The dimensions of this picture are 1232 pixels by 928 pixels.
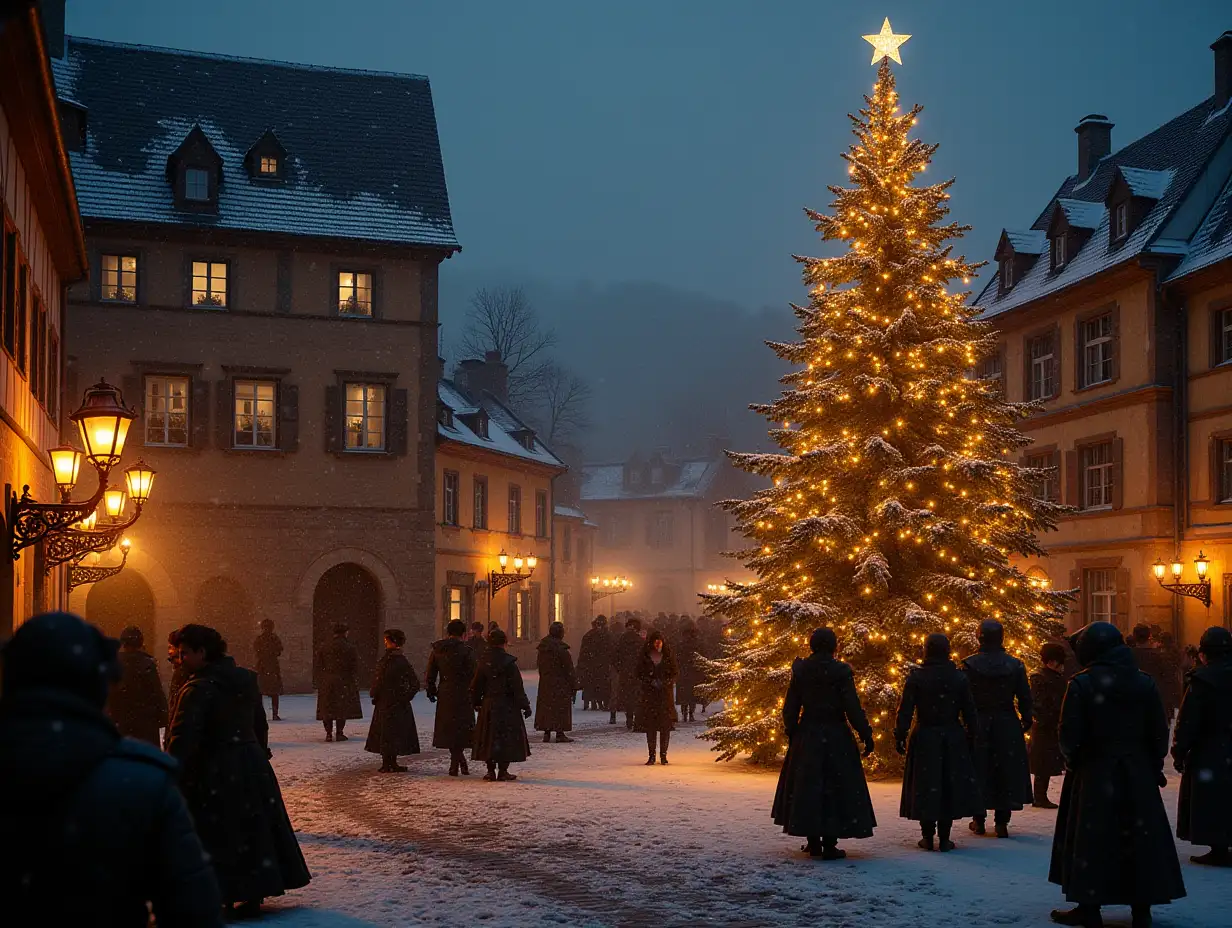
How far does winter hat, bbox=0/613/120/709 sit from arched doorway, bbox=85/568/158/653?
30.2 metres

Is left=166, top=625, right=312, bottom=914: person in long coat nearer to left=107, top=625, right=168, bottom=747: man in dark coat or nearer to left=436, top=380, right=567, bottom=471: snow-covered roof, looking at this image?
left=107, top=625, right=168, bottom=747: man in dark coat

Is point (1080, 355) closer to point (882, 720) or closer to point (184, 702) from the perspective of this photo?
point (882, 720)

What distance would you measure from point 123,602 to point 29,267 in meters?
18.3

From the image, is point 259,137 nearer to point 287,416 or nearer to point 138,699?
point 287,416

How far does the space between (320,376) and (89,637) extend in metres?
30.7

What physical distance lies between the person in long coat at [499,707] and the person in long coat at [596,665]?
11207 millimetres

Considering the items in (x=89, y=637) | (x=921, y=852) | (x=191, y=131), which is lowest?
(x=921, y=852)

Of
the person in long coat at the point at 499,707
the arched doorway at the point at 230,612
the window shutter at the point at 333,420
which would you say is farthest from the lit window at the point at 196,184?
the person in long coat at the point at 499,707

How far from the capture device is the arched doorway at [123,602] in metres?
32.2

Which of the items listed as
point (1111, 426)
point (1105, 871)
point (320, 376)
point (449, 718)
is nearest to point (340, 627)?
point (449, 718)

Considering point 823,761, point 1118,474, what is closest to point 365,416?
point 1118,474

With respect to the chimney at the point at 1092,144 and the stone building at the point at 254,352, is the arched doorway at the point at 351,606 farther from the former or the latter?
the chimney at the point at 1092,144

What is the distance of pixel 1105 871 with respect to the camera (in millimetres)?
8383

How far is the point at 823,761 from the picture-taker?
36.3 feet
